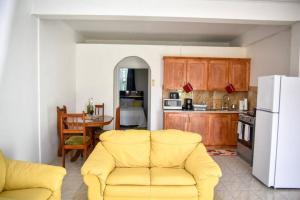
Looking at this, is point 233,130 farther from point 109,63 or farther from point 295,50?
point 109,63

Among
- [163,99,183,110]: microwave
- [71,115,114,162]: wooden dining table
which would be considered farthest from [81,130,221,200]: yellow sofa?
[163,99,183,110]: microwave

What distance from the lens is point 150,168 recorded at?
10.2ft

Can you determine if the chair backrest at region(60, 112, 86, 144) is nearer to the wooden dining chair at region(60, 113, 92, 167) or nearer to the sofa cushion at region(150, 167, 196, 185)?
the wooden dining chair at region(60, 113, 92, 167)

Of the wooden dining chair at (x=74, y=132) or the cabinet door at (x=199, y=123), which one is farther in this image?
the cabinet door at (x=199, y=123)

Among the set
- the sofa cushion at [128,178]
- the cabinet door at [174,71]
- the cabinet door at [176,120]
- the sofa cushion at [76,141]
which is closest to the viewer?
the sofa cushion at [128,178]

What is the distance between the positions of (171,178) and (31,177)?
1.49m

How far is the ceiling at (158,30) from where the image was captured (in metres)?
5.00

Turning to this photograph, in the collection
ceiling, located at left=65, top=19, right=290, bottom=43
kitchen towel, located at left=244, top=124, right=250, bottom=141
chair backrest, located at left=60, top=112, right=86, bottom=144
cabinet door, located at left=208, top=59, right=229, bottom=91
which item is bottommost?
kitchen towel, located at left=244, top=124, right=250, bottom=141

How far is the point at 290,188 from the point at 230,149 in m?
2.15

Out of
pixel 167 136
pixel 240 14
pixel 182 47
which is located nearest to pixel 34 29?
pixel 167 136

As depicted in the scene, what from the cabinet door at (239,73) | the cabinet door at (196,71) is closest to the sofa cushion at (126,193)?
the cabinet door at (196,71)

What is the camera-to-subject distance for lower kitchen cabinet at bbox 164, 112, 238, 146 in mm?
5652

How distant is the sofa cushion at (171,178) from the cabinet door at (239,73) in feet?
12.5

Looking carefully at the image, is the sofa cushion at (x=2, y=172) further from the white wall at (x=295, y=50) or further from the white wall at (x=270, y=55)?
the white wall at (x=270, y=55)
